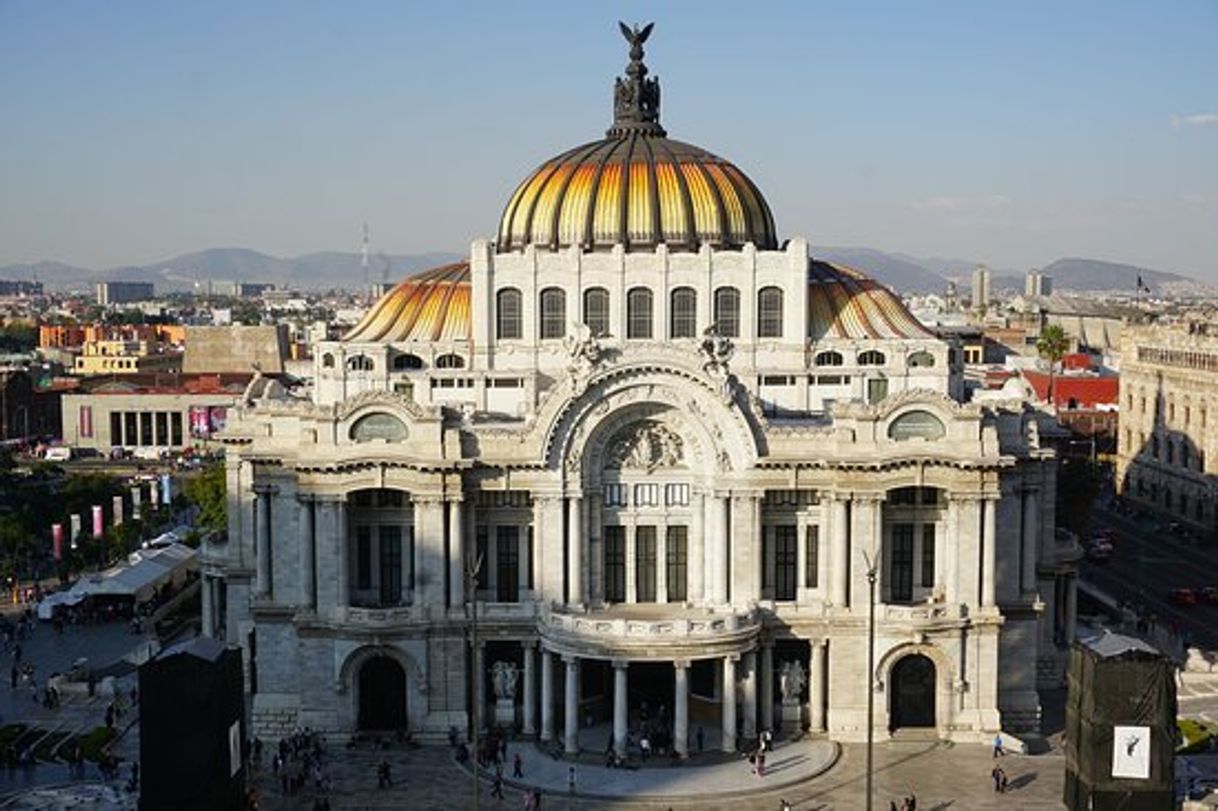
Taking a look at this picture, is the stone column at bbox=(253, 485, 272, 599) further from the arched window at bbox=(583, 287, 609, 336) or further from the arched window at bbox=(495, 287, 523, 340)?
the arched window at bbox=(583, 287, 609, 336)

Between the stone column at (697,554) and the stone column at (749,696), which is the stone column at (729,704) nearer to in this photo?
the stone column at (749,696)

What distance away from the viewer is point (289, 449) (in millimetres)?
68625

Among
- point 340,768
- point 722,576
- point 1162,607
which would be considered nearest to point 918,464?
point 722,576

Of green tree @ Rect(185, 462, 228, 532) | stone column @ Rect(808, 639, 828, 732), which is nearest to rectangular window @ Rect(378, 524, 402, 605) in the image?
stone column @ Rect(808, 639, 828, 732)

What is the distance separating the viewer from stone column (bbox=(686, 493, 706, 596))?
67438mm

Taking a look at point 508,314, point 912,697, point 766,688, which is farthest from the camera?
point 508,314

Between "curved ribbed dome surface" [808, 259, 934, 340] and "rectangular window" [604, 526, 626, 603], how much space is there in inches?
685

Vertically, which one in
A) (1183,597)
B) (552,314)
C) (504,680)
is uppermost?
(552,314)

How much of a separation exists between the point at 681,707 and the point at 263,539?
2063cm

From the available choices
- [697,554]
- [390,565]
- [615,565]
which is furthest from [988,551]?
[390,565]

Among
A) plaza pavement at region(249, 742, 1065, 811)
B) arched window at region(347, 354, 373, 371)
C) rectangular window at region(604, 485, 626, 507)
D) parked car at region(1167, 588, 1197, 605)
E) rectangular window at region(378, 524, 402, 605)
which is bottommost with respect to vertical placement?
plaza pavement at region(249, 742, 1065, 811)

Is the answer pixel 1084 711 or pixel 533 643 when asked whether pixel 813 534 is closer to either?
pixel 533 643

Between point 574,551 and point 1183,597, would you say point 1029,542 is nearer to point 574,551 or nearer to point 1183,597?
point 574,551

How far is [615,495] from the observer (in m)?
67.8
